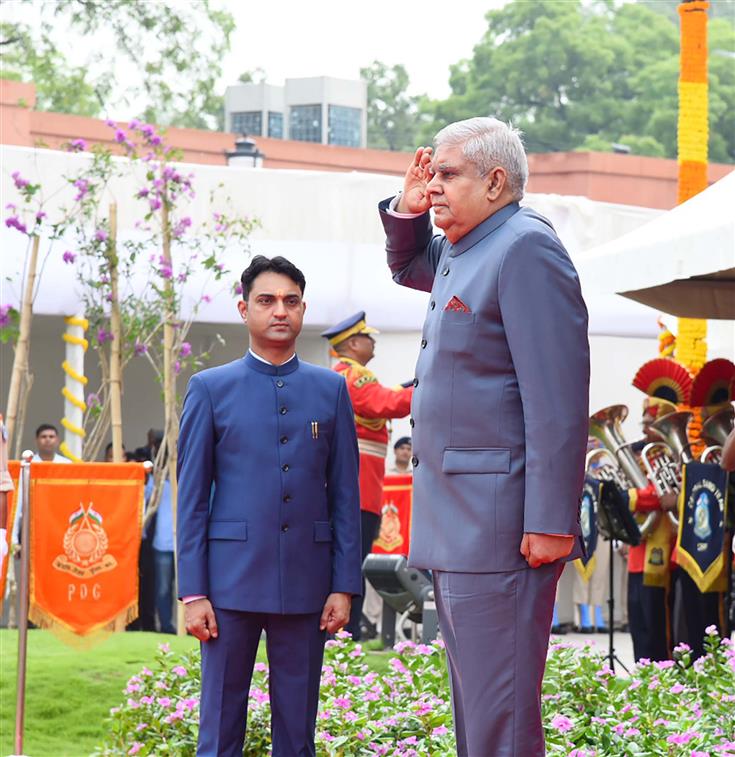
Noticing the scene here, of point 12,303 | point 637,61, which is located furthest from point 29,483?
point 637,61

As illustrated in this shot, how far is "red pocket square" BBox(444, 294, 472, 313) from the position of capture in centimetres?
353

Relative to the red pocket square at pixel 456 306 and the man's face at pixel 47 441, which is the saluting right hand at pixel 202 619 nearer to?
the red pocket square at pixel 456 306

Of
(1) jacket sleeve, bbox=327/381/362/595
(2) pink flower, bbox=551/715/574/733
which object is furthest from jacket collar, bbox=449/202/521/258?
(2) pink flower, bbox=551/715/574/733

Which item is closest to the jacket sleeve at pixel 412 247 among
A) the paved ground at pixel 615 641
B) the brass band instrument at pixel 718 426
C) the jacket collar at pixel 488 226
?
the jacket collar at pixel 488 226

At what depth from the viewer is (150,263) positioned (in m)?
10.8

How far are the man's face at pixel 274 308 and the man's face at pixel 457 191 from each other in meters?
0.98

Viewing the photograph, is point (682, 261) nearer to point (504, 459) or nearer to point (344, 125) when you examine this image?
point (504, 459)

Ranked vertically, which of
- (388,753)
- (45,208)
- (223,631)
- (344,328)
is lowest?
(388,753)

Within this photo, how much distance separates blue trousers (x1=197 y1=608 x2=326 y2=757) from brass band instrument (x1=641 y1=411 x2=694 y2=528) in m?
4.03

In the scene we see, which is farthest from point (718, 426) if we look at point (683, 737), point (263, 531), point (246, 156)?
point (246, 156)

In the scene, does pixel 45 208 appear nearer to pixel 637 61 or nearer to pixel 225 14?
pixel 225 14

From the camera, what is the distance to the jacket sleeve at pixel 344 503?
4570 millimetres

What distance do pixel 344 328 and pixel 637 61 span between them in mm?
→ 43156

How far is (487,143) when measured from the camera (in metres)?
3.54
